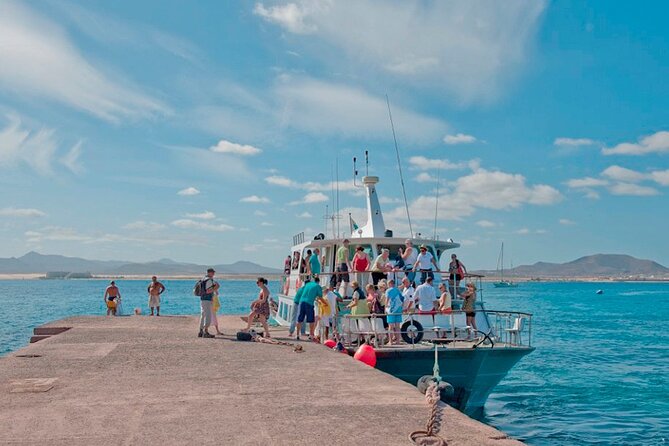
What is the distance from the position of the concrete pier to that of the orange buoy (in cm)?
53

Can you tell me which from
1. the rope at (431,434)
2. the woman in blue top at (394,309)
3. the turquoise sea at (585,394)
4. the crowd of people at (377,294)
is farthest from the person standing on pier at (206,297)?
the rope at (431,434)

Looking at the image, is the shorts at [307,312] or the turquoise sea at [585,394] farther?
the turquoise sea at [585,394]

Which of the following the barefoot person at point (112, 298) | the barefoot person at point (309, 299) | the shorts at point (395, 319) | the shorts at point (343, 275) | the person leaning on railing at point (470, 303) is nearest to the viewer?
the shorts at point (395, 319)

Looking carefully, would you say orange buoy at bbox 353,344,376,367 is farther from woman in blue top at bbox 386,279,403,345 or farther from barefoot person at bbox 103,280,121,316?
barefoot person at bbox 103,280,121,316

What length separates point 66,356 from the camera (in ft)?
41.7

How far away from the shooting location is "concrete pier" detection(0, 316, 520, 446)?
6906 millimetres

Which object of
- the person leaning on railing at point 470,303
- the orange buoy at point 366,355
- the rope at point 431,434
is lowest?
the rope at point 431,434

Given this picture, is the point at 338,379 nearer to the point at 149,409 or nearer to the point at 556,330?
the point at 149,409

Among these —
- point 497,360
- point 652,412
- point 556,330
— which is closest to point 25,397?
point 497,360

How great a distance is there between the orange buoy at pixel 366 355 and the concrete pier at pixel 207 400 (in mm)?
533

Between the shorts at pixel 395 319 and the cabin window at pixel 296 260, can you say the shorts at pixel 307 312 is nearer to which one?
the shorts at pixel 395 319

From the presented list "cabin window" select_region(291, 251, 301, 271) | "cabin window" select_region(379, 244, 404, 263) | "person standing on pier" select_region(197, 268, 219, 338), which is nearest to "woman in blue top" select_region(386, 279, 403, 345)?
"person standing on pier" select_region(197, 268, 219, 338)

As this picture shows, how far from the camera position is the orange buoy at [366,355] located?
526 inches

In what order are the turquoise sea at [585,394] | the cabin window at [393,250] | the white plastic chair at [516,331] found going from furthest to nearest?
the cabin window at [393,250] → the turquoise sea at [585,394] → the white plastic chair at [516,331]
